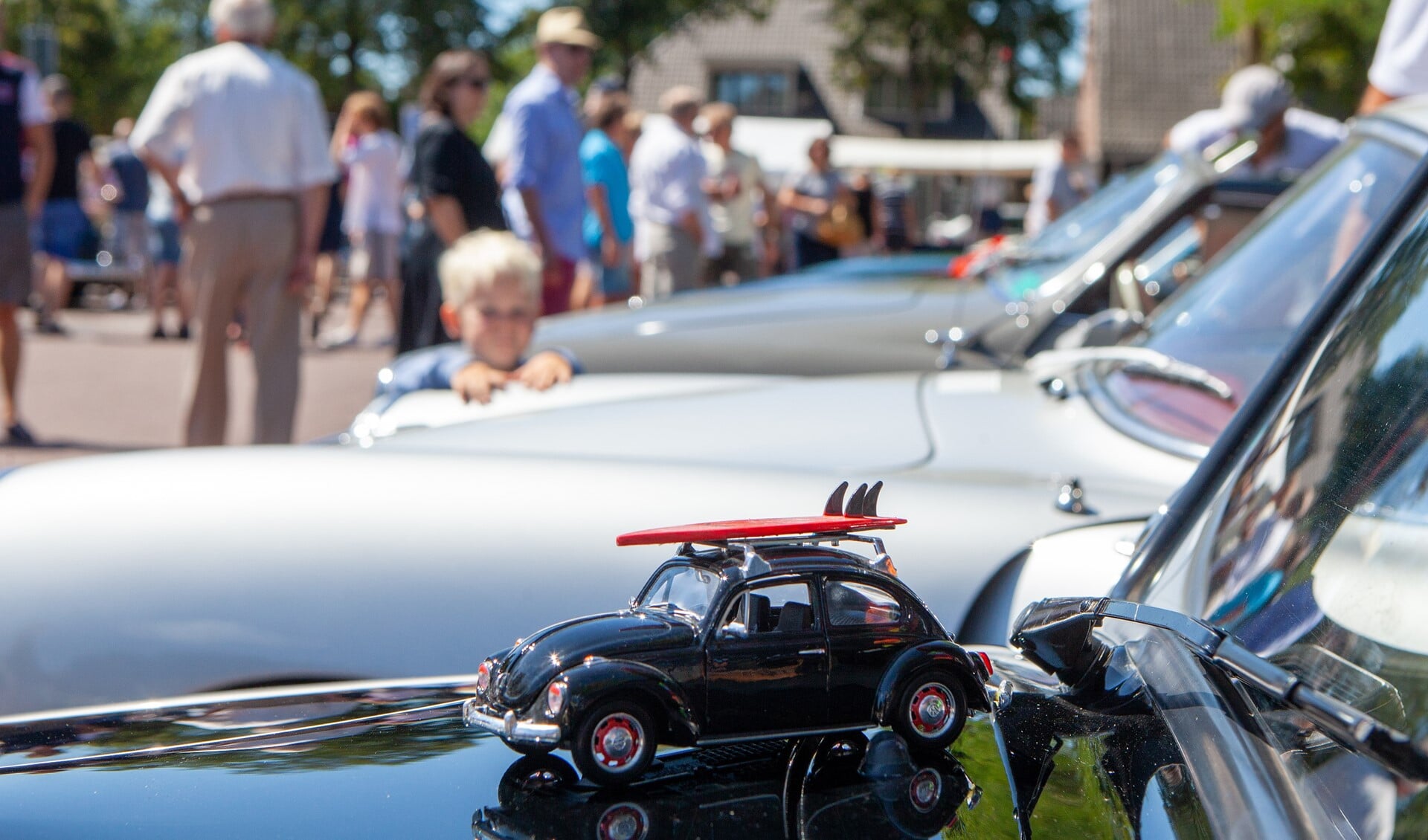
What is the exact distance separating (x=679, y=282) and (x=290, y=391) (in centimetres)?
370

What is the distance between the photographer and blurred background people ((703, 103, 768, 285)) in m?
11.7

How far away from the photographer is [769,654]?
116 cm

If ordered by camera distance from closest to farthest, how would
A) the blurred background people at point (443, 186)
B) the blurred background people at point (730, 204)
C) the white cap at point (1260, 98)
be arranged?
the white cap at point (1260, 98), the blurred background people at point (443, 186), the blurred background people at point (730, 204)

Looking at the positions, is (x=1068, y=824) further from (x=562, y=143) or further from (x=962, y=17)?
(x=962, y=17)

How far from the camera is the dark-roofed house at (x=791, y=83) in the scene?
54.2 meters

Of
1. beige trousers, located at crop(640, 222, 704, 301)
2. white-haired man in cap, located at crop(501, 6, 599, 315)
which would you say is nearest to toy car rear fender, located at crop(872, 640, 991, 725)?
white-haired man in cap, located at crop(501, 6, 599, 315)

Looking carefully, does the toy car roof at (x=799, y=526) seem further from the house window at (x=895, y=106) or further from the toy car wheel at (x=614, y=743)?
the house window at (x=895, y=106)

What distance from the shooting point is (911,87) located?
44.6 meters

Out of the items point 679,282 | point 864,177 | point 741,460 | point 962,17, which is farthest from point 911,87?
point 741,460

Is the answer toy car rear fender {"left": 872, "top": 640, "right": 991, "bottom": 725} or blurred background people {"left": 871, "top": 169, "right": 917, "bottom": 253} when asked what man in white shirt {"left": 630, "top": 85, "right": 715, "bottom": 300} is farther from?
toy car rear fender {"left": 872, "top": 640, "right": 991, "bottom": 725}

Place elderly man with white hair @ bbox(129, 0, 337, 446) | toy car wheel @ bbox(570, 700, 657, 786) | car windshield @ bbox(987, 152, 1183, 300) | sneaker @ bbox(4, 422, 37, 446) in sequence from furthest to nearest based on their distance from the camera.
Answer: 1. sneaker @ bbox(4, 422, 37, 446)
2. elderly man with white hair @ bbox(129, 0, 337, 446)
3. car windshield @ bbox(987, 152, 1183, 300)
4. toy car wheel @ bbox(570, 700, 657, 786)

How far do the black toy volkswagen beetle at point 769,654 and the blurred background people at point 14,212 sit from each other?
273 inches

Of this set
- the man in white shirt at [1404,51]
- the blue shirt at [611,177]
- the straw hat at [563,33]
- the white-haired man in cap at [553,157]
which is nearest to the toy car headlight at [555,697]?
the man in white shirt at [1404,51]

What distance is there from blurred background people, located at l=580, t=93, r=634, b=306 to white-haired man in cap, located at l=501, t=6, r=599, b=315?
1.65 m
